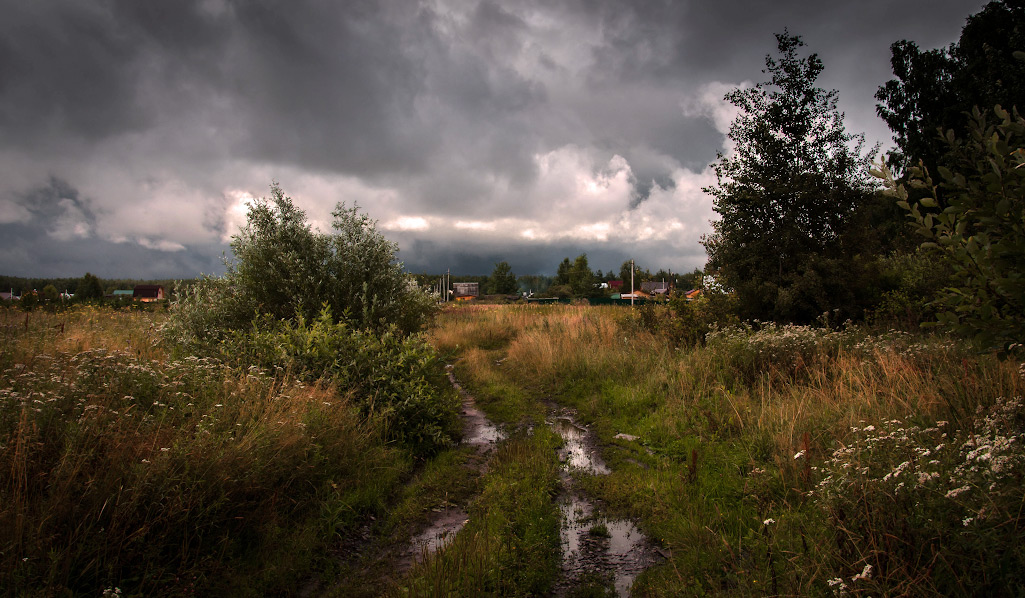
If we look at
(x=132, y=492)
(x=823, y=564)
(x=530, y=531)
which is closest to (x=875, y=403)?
(x=823, y=564)

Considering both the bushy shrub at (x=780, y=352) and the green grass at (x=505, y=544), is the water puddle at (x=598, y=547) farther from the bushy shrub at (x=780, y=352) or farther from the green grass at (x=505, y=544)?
the bushy shrub at (x=780, y=352)

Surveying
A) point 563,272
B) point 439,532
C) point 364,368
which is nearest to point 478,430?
point 364,368

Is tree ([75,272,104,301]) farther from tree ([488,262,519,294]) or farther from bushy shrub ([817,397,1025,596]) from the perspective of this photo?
tree ([488,262,519,294])

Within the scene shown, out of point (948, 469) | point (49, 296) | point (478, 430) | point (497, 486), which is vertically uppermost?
point (49, 296)

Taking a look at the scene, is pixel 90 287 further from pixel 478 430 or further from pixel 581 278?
pixel 581 278

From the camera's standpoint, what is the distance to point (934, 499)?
2678 millimetres

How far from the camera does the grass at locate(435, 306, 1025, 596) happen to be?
2.81 m

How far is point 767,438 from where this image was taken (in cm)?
526

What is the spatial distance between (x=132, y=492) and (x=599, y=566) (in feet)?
11.5

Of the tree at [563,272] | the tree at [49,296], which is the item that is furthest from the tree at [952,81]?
the tree at [563,272]

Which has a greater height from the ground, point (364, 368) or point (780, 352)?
point (780, 352)

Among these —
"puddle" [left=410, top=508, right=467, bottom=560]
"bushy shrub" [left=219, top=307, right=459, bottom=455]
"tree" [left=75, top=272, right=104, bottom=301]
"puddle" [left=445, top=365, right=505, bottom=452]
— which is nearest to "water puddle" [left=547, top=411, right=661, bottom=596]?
"puddle" [left=410, top=508, right=467, bottom=560]

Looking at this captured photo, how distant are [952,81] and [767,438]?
26520 mm

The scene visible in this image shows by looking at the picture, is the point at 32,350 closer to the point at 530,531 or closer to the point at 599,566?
the point at 530,531
